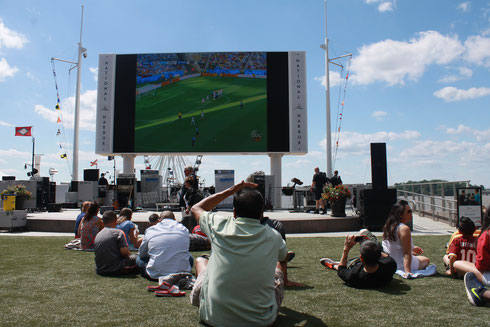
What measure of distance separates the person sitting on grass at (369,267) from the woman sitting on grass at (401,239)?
1.89 ft

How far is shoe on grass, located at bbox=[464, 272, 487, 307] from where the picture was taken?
3.96 m

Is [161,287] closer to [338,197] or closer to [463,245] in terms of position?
[463,245]

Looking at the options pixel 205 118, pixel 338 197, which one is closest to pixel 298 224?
pixel 338 197

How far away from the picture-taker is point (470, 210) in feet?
35.1

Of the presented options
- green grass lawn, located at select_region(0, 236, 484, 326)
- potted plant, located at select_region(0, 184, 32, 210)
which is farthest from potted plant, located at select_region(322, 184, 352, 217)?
potted plant, located at select_region(0, 184, 32, 210)

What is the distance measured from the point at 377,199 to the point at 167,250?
27.3 ft

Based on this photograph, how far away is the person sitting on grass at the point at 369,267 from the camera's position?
454 cm

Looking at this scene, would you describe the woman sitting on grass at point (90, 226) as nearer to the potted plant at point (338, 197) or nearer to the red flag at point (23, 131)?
the potted plant at point (338, 197)

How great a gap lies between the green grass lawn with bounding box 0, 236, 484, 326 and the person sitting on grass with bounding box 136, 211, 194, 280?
29 cm

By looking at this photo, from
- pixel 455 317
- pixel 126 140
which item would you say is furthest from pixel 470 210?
pixel 126 140

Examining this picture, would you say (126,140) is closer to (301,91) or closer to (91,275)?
(301,91)

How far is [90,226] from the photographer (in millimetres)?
8031

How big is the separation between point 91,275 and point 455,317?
460 centimetres

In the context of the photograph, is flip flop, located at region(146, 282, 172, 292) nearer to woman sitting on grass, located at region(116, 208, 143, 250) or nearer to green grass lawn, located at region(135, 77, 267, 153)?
woman sitting on grass, located at region(116, 208, 143, 250)
